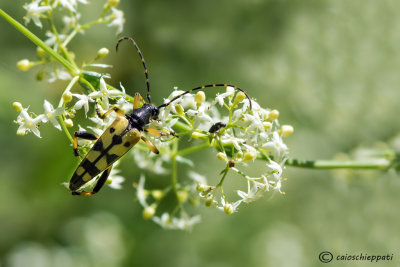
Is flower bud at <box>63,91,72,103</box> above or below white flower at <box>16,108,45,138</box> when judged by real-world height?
above

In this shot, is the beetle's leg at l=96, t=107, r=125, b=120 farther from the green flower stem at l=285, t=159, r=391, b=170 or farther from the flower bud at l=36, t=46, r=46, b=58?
the green flower stem at l=285, t=159, r=391, b=170

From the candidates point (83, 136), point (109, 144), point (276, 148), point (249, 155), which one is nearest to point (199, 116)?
point (249, 155)

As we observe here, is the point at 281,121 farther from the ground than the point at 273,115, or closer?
farther from the ground

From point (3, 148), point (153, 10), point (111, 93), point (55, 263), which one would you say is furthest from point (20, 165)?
point (111, 93)

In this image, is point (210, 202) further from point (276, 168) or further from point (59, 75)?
point (59, 75)

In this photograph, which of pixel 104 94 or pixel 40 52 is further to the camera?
pixel 40 52

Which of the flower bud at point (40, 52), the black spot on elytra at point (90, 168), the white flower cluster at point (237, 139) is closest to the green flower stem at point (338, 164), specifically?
the white flower cluster at point (237, 139)

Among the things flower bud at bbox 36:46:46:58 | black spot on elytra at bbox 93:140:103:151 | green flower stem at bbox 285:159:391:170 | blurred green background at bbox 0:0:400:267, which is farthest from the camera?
blurred green background at bbox 0:0:400:267

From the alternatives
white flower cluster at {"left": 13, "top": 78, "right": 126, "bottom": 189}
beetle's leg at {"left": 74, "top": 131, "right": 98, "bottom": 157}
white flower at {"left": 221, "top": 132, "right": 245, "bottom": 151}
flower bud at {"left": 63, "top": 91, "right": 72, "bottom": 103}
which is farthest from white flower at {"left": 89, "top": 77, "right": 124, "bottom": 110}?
white flower at {"left": 221, "top": 132, "right": 245, "bottom": 151}
